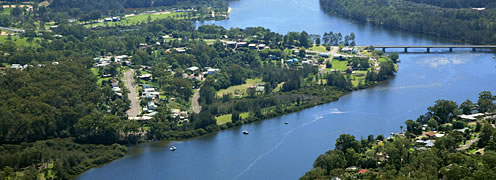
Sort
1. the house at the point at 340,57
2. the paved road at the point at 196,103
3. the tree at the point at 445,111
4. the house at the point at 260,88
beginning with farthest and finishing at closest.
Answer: the house at the point at 340,57, the house at the point at 260,88, the paved road at the point at 196,103, the tree at the point at 445,111

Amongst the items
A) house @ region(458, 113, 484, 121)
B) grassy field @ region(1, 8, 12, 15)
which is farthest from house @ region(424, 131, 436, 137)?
grassy field @ region(1, 8, 12, 15)

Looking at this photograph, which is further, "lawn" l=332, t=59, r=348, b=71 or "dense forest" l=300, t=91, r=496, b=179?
"lawn" l=332, t=59, r=348, b=71

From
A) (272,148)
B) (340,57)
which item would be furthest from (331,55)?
(272,148)

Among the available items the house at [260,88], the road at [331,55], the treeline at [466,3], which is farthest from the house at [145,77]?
the treeline at [466,3]

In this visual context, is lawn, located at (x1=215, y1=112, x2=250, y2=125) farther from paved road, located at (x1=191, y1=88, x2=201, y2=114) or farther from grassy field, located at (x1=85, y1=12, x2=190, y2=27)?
grassy field, located at (x1=85, y1=12, x2=190, y2=27)

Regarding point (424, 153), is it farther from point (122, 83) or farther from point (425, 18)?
point (425, 18)

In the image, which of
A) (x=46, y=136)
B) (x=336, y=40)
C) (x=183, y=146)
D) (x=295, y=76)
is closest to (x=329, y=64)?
(x=295, y=76)

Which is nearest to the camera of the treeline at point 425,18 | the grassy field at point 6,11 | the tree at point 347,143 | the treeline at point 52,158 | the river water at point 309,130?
the treeline at point 52,158

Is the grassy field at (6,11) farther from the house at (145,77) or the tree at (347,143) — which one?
the tree at (347,143)
